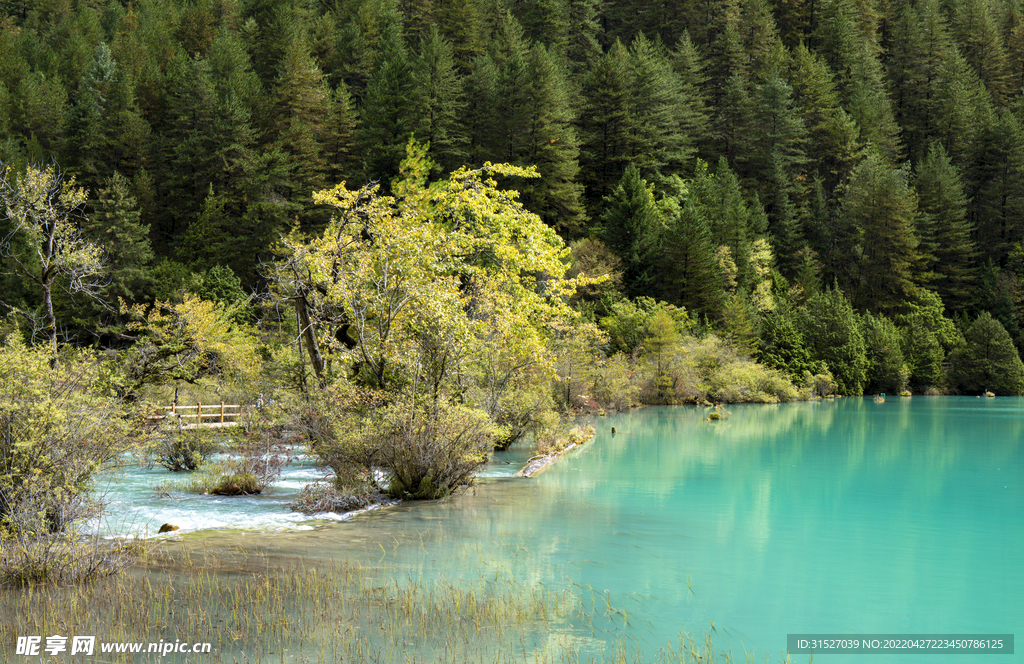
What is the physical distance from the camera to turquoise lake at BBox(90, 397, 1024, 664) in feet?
30.6

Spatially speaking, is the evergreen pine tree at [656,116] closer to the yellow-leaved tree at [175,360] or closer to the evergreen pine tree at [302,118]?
the evergreen pine tree at [302,118]

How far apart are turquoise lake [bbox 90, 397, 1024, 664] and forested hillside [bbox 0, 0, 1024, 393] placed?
2658 centimetres

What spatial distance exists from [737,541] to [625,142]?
5712cm

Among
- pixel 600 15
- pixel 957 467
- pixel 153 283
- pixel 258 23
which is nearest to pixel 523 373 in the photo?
pixel 957 467

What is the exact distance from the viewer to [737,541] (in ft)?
43.1

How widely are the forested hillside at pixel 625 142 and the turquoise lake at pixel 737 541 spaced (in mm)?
26580

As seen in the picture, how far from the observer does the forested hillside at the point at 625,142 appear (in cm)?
5575

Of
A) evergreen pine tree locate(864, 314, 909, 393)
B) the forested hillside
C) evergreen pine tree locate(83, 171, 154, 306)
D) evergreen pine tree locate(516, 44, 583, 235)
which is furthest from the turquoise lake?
evergreen pine tree locate(864, 314, 909, 393)

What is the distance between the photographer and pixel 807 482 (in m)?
20.0

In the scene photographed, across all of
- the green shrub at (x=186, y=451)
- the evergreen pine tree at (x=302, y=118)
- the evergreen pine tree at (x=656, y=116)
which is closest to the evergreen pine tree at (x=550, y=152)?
the evergreen pine tree at (x=656, y=116)

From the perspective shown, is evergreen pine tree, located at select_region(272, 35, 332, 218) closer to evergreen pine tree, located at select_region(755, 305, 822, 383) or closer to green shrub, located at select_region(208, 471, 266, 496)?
evergreen pine tree, located at select_region(755, 305, 822, 383)

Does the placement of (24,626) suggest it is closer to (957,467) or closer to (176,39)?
(957,467)

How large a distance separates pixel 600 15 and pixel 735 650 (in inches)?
3632

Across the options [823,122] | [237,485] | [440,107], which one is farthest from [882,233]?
[237,485]
